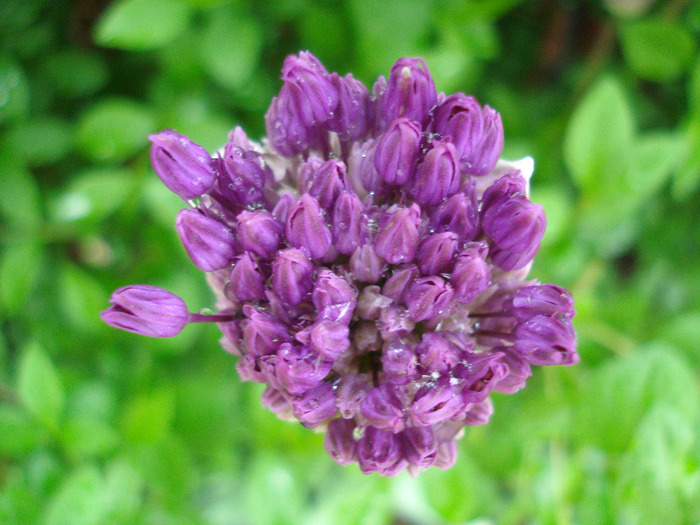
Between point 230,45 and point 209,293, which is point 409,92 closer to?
point 230,45

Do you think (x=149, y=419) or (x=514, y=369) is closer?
(x=514, y=369)

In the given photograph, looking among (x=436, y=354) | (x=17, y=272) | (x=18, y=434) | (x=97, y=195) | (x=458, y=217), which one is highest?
(x=458, y=217)

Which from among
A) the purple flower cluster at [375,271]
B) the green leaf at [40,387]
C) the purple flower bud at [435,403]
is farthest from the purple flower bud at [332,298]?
the green leaf at [40,387]

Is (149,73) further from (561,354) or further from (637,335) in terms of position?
(637,335)

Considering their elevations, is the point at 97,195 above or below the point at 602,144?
below

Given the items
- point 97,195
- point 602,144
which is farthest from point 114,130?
point 602,144

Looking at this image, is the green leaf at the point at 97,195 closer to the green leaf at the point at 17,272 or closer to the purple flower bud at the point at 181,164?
the green leaf at the point at 17,272
